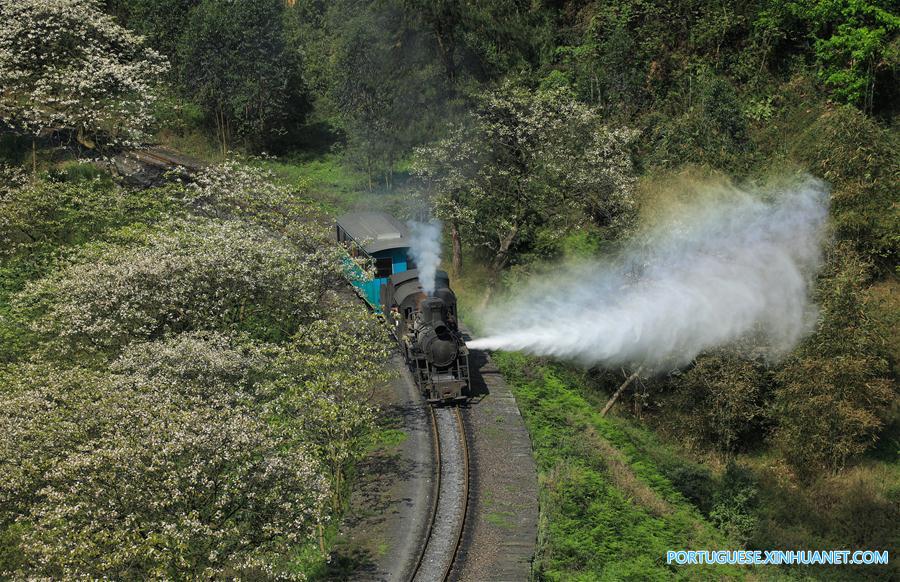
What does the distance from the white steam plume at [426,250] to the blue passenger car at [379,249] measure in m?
0.51

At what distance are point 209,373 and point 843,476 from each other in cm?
2619

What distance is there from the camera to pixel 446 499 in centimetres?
2909

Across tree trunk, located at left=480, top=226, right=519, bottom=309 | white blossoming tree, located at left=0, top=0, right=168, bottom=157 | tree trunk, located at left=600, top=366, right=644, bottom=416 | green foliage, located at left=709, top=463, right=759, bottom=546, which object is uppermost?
white blossoming tree, located at left=0, top=0, right=168, bottom=157

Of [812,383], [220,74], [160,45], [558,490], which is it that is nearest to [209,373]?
[558,490]

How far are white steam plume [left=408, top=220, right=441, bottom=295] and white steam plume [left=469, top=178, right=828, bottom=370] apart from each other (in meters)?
4.63

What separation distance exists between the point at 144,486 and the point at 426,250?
1995 centimetres

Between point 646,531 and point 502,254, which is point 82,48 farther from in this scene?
point 646,531

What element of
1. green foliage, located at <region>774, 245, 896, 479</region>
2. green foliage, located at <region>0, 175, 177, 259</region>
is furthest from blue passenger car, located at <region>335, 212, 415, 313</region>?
green foliage, located at <region>774, 245, 896, 479</region>

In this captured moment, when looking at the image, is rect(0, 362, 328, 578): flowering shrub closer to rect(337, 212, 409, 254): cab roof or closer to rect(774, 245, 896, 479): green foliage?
rect(337, 212, 409, 254): cab roof

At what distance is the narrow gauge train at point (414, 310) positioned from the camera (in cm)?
3353

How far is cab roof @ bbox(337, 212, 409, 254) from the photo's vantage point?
1550 inches

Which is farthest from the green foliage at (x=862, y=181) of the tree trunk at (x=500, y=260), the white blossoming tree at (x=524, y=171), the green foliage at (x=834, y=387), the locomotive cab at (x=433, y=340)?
the locomotive cab at (x=433, y=340)

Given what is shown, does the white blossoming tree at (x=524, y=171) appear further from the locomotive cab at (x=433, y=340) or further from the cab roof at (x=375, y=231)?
the locomotive cab at (x=433, y=340)

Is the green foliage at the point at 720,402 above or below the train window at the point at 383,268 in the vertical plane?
below
